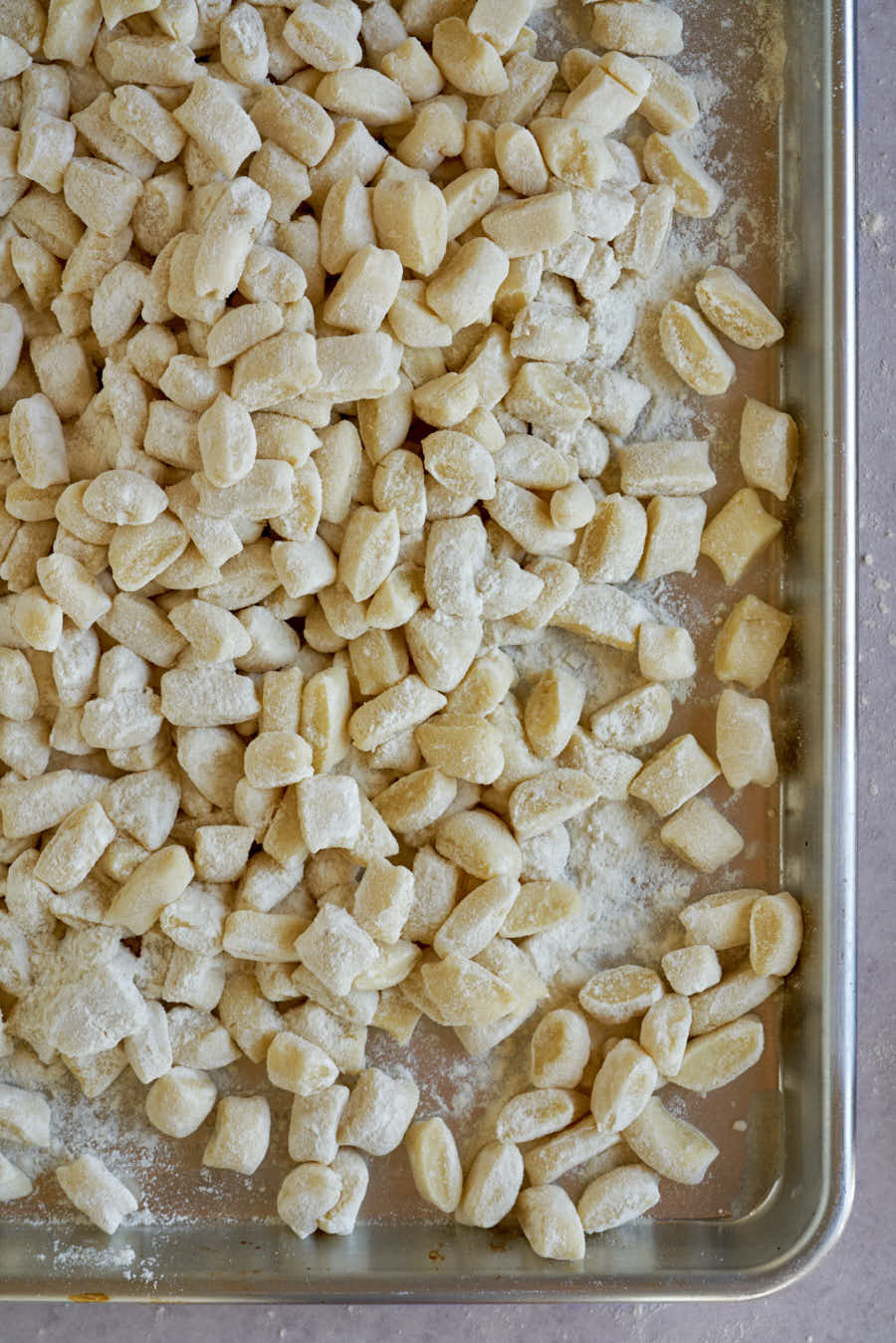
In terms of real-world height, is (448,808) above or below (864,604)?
below

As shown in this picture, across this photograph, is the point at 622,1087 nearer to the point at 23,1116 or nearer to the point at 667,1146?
the point at 667,1146

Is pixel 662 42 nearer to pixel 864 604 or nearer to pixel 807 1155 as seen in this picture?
pixel 864 604

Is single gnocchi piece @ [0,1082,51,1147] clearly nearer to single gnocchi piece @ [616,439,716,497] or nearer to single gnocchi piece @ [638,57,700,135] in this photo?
single gnocchi piece @ [616,439,716,497]

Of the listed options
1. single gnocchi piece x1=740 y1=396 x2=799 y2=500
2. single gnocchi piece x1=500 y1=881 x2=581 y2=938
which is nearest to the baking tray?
single gnocchi piece x1=740 y1=396 x2=799 y2=500

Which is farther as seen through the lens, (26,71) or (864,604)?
(864,604)

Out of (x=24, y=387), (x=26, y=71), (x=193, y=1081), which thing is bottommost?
(x=193, y=1081)

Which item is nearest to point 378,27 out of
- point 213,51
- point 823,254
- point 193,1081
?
point 213,51

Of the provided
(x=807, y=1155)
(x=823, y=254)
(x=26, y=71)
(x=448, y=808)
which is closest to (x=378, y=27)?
(x=26, y=71)
